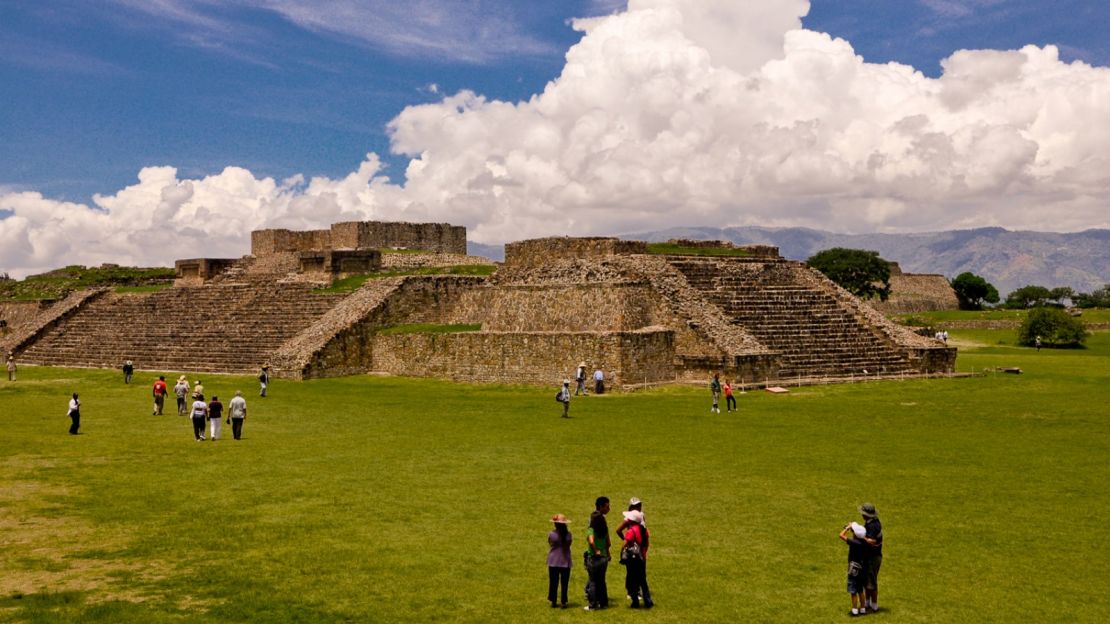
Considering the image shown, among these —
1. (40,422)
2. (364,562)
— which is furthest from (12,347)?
A: (364,562)

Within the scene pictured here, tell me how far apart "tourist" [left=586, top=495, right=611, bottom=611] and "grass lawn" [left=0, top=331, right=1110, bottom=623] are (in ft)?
0.61

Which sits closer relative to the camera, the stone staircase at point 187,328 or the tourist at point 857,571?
the tourist at point 857,571

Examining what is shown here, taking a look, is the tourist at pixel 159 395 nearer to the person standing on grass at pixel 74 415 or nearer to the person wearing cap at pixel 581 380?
the person standing on grass at pixel 74 415

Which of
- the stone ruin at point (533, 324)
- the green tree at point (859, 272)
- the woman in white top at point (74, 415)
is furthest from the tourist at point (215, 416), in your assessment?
the green tree at point (859, 272)

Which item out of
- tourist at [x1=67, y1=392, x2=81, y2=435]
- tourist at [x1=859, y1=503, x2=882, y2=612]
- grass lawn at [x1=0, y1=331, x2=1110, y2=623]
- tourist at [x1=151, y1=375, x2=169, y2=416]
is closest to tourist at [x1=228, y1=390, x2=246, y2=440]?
grass lawn at [x1=0, y1=331, x2=1110, y2=623]

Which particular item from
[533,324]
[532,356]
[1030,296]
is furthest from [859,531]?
[1030,296]

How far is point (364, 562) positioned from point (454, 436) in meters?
8.42

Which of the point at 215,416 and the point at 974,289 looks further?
the point at 974,289

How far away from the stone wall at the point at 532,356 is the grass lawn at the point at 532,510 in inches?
174

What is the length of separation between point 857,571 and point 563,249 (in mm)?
25706

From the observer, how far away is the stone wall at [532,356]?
1061 inches

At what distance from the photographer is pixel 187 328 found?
3784cm

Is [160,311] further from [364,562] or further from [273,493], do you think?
[364,562]

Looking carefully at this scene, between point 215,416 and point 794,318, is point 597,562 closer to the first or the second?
point 215,416
